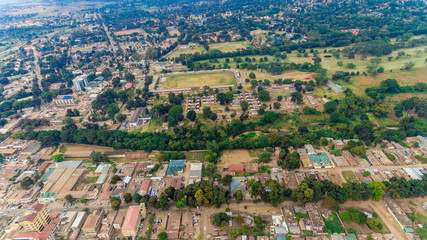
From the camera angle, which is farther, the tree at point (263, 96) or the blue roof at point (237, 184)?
the tree at point (263, 96)

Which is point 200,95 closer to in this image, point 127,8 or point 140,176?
point 140,176

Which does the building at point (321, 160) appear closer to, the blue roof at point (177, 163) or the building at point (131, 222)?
the blue roof at point (177, 163)

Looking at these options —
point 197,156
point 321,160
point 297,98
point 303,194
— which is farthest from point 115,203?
point 297,98

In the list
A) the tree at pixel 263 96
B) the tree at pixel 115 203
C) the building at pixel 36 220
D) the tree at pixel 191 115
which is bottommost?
the building at pixel 36 220

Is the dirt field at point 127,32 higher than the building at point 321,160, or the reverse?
the dirt field at point 127,32

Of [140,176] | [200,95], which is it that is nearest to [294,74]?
[200,95]

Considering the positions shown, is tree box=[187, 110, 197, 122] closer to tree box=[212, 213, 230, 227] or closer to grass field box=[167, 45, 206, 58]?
tree box=[212, 213, 230, 227]

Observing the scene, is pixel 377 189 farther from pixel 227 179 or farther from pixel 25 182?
pixel 25 182

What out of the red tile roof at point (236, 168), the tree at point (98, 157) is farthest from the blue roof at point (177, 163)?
the tree at point (98, 157)
